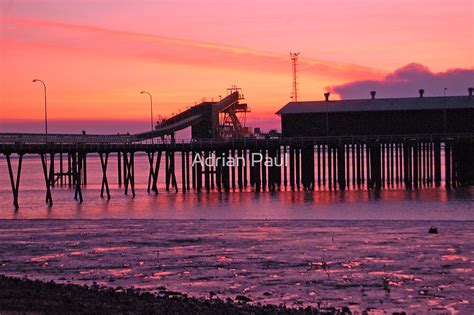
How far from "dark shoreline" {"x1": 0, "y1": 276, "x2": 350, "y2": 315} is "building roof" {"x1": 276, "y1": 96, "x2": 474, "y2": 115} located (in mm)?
58430

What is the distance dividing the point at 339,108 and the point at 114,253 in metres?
51.1

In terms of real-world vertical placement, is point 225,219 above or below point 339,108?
below

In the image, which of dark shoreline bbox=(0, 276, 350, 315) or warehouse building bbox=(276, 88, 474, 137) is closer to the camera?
dark shoreline bbox=(0, 276, 350, 315)

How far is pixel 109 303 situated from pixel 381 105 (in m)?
62.2

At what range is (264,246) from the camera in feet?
119

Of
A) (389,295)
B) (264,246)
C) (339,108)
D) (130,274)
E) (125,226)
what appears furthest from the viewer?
(339,108)

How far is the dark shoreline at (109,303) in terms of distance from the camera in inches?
870

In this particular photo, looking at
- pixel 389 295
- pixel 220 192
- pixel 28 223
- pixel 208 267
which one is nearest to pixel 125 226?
pixel 28 223

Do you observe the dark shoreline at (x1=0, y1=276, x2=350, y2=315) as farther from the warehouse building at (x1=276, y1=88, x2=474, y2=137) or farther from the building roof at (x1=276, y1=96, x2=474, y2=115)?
the building roof at (x1=276, y1=96, x2=474, y2=115)

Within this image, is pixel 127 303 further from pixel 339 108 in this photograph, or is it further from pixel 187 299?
pixel 339 108

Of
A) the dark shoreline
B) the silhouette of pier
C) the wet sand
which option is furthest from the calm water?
the silhouette of pier

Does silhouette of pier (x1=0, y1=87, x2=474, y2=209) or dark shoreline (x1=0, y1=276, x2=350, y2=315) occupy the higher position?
silhouette of pier (x1=0, y1=87, x2=474, y2=209)

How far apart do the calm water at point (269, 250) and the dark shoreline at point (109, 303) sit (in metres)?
1.79

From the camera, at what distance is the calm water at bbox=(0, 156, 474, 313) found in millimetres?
Result: 26484
